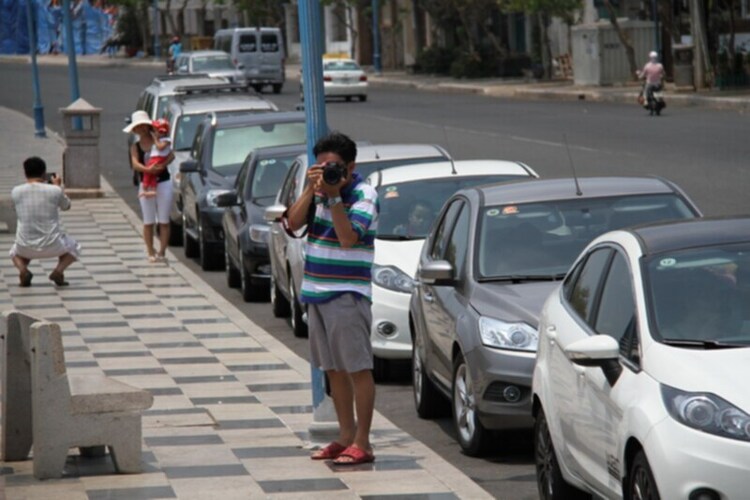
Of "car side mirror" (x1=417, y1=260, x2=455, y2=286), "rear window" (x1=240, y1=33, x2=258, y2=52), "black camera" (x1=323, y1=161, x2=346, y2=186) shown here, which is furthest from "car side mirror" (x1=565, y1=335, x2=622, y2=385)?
"rear window" (x1=240, y1=33, x2=258, y2=52)

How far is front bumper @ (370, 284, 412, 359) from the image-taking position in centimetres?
1238

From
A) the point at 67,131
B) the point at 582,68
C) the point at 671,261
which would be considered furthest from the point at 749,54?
the point at 671,261

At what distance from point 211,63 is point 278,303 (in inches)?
1639

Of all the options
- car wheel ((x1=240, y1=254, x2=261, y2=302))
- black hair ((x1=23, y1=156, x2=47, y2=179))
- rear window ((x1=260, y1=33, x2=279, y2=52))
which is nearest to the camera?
car wheel ((x1=240, y1=254, x2=261, y2=302))

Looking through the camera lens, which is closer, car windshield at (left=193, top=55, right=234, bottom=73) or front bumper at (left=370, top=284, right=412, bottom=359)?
front bumper at (left=370, top=284, right=412, bottom=359)

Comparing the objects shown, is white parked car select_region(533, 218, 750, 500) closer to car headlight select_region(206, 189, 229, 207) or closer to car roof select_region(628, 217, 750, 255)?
car roof select_region(628, 217, 750, 255)

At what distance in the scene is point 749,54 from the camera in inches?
1934

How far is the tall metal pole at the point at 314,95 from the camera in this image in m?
10.3

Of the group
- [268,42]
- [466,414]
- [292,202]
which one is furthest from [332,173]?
[268,42]

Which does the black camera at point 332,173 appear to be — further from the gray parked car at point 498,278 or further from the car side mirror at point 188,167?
the car side mirror at point 188,167

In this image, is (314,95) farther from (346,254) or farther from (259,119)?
(259,119)

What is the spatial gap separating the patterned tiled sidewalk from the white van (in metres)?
42.6

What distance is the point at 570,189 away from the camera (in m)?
11.2

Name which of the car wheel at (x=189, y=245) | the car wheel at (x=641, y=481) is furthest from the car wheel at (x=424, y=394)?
the car wheel at (x=189, y=245)
